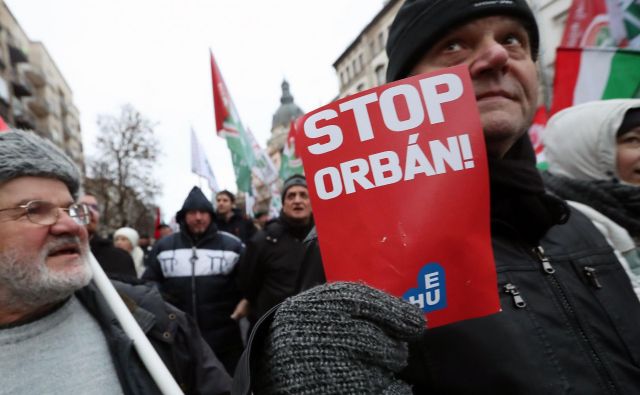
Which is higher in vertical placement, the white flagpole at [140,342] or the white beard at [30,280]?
the white beard at [30,280]

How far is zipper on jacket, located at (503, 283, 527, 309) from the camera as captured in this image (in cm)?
95

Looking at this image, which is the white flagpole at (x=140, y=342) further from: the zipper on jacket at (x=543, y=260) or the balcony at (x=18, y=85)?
the balcony at (x=18, y=85)

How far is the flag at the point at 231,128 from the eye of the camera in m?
6.42

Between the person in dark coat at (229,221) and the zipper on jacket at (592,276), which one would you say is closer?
the zipper on jacket at (592,276)

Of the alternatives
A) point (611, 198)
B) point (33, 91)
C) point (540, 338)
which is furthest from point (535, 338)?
point (33, 91)

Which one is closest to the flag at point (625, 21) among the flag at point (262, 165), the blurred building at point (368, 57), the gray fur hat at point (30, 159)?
the gray fur hat at point (30, 159)

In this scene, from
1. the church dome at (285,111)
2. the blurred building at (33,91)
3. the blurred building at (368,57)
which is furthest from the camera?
the church dome at (285,111)

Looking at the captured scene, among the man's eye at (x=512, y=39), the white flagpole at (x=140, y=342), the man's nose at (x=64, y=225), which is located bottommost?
the white flagpole at (x=140, y=342)

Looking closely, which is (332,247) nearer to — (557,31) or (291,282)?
(291,282)

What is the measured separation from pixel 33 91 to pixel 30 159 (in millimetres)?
45828

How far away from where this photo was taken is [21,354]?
1.39 metres

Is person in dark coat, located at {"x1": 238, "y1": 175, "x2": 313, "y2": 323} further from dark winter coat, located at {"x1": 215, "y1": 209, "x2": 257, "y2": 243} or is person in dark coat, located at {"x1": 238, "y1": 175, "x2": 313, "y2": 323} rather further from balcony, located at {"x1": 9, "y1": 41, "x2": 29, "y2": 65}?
balcony, located at {"x1": 9, "y1": 41, "x2": 29, "y2": 65}

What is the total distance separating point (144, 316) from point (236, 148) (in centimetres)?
509

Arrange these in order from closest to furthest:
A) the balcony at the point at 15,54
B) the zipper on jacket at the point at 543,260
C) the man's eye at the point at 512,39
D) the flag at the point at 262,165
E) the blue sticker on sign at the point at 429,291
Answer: the blue sticker on sign at the point at 429,291, the zipper on jacket at the point at 543,260, the man's eye at the point at 512,39, the flag at the point at 262,165, the balcony at the point at 15,54
